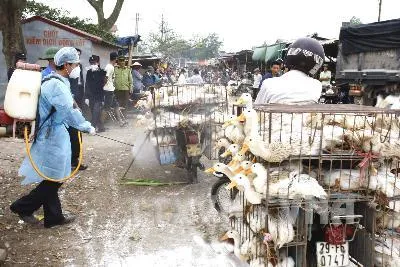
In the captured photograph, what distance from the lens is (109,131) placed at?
12523 mm

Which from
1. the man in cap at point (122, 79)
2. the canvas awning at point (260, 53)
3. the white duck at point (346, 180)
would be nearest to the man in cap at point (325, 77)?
the canvas awning at point (260, 53)

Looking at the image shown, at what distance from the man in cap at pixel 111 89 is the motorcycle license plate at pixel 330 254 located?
33.5ft

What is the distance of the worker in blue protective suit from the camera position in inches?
196

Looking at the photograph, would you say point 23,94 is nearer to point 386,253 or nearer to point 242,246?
point 242,246

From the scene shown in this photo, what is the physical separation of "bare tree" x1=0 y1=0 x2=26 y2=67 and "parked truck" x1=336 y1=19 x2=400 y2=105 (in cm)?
1038

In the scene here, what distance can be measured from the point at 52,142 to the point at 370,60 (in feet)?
35.4

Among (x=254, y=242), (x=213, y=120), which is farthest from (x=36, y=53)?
(x=254, y=242)

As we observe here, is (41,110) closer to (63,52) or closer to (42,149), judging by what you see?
(42,149)

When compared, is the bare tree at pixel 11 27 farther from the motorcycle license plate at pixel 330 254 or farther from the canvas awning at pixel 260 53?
the canvas awning at pixel 260 53

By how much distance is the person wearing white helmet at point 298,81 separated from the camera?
13.0 ft

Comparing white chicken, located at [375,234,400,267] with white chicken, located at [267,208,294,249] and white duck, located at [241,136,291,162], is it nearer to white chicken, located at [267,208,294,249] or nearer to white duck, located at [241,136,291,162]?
white chicken, located at [267,208,294,249]

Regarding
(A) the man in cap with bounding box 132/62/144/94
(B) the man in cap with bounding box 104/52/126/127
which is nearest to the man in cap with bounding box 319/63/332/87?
(A) the man in cap with bounding box 132/62/144/94

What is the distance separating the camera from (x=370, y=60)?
513 inches

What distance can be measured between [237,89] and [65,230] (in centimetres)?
2116
